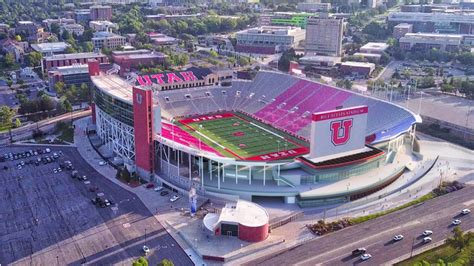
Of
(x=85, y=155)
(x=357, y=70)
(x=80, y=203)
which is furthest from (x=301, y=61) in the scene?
(x=80, y=203)

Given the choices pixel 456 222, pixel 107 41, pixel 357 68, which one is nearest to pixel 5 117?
pixel 107 41

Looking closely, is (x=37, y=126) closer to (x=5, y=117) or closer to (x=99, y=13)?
(x=5, y=117)

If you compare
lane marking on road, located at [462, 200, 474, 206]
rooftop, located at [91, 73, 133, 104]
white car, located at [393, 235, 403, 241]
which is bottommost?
white car, located at [393, 235, 403, 241]

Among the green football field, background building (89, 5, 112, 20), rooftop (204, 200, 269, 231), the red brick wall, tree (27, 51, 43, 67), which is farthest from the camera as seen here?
background building (89, 5, 112, 20)

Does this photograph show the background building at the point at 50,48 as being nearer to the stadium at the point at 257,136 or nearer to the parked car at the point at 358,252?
the stadium at the point at 257,136

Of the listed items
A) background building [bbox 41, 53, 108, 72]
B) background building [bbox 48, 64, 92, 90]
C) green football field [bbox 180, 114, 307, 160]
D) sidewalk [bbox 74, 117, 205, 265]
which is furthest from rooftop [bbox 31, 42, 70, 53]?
green football field [bbox 180, 114, 307, 160]

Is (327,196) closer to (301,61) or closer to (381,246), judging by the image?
(381,246)

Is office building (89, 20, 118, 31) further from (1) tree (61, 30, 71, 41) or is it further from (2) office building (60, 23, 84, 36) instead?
(1) tree (61, 30, 71, 41)
